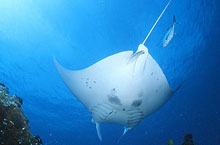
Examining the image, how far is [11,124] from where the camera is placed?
2.30 m

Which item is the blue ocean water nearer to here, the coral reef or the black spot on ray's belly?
the black spot on ray's belly

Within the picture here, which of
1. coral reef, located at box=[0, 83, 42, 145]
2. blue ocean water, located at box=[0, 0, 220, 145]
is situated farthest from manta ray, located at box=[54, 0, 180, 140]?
blue ocean water, located at box=[0, 0, 220, 145]

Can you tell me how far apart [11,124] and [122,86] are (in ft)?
6.77

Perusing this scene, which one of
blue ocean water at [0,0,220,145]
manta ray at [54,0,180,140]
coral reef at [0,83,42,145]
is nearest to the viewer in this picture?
coral reef at [0,83,42,145]

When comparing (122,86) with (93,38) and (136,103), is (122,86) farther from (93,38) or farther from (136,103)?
(93,38)

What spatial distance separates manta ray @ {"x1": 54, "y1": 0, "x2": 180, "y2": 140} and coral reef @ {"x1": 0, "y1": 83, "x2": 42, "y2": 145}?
4.61 feet

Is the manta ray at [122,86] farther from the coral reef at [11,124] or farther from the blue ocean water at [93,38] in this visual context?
the blue ocean water at [93,38]

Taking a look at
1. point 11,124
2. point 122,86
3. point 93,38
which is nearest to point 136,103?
point 122,86

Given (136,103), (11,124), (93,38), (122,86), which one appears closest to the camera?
(11,124)

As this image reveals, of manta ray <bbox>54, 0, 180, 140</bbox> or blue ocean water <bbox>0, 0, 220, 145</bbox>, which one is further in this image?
blue ocean water <bbox>0, 0, 220, 145</bbox>

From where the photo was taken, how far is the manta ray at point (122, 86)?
2928 mm

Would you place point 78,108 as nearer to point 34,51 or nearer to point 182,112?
point 34,51

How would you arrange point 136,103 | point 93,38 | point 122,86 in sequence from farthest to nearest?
point 93,38, point 136,103, point 122,86

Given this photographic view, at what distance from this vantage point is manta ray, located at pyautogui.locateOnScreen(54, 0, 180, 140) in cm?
293
